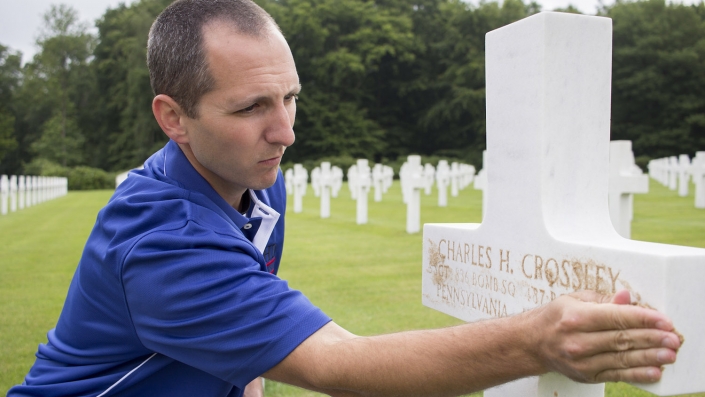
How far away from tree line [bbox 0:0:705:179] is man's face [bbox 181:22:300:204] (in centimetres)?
3661

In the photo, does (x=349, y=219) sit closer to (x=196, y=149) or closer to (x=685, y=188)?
(x=685, y=188)

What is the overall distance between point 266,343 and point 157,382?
51cm

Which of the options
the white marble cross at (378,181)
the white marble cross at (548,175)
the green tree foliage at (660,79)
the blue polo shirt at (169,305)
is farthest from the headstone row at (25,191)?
the green tree foliage at (660,79)

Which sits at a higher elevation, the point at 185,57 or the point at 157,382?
the point at 185,57

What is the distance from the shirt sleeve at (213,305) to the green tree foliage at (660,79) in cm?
4273

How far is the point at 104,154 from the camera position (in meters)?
49.6

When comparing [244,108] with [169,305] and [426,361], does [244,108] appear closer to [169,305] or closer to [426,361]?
[169,305]

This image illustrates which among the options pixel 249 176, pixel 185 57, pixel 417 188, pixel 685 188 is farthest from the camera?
pixel 685 188

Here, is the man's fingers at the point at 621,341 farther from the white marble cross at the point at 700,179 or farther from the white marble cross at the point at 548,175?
the white marble cross at the point at 700,179

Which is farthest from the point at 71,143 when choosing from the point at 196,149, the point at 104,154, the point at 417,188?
the point at 196,149

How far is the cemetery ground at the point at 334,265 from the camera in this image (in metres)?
4.60

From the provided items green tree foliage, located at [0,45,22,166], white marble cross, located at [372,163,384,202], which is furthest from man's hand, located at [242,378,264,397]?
green tree foliage, located at [0,45,22,166]

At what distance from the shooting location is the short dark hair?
62.9 inches

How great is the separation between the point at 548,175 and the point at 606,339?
23.8 inches
